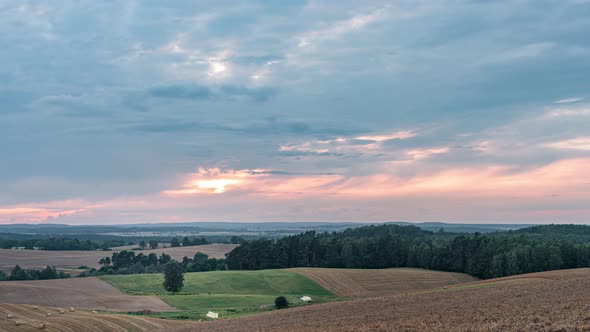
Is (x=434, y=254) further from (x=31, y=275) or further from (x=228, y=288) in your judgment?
(x=31, y=275)

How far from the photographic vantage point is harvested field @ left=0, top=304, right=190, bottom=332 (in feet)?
134

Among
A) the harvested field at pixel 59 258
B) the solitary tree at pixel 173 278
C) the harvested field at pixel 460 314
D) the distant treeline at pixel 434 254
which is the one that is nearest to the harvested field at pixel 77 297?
Answer: the solitary tree at pixel 173 278

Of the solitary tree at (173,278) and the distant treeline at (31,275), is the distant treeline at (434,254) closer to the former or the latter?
the distant treeline at (31,275)

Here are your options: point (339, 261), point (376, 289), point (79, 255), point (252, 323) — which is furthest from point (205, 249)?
point (252, 323)

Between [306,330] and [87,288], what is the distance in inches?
2621

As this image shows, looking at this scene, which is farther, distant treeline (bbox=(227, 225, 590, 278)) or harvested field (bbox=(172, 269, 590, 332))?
distant treeline (bbox=(227, 225, 590, 278))

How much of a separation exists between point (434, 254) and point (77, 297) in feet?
261

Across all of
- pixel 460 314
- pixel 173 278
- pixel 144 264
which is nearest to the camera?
pixel 460 314

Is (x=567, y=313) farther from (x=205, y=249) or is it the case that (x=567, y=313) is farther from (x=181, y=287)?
(x=205, y=249)

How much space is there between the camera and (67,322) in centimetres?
4403

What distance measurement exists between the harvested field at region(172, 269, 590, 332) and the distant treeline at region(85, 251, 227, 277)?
88258mm

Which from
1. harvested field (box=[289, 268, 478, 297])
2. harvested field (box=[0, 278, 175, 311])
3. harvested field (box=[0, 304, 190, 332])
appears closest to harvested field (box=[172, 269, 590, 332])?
harvested field (box=[0, 304, 190, 332])

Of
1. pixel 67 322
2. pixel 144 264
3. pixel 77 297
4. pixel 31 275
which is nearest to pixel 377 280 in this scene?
pixel 77 297

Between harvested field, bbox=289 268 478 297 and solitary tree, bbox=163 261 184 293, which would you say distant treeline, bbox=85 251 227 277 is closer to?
solitary tree, bbox=163 261 184 293
